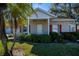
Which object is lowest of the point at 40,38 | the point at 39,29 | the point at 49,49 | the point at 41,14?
the point at 49,49

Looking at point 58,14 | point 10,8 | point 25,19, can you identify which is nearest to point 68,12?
point 58,14

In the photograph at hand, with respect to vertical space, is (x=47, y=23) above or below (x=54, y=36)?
above

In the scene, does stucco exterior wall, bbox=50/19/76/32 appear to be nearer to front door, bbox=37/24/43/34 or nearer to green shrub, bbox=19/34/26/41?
front door, bbox=37/24/43/34

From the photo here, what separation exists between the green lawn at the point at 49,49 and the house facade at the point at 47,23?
18 cm

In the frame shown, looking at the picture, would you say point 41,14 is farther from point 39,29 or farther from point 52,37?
point 52,37

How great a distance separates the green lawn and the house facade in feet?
0.59

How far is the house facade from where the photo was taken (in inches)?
108

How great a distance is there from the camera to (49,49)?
2.77m

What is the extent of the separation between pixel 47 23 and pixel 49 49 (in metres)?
0.35

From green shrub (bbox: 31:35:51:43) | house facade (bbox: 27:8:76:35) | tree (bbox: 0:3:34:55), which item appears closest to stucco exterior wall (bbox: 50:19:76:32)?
house facade (bbox: 27:8:76:35)

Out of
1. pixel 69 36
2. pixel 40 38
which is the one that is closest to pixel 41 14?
pixel 40 38

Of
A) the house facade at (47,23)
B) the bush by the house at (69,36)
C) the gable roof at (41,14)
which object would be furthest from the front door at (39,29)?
the bush by the house at (69,36)

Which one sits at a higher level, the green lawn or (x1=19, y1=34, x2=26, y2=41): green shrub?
(x1=19, y1=34, x2=26, y2=41): green shrub

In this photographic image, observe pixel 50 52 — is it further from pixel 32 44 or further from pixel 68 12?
pixel 68 12
